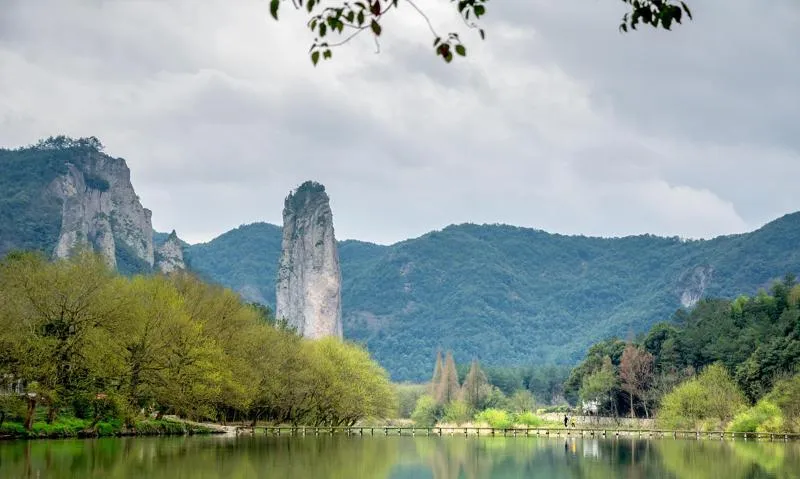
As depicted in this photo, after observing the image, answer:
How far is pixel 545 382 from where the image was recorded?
7298 inches

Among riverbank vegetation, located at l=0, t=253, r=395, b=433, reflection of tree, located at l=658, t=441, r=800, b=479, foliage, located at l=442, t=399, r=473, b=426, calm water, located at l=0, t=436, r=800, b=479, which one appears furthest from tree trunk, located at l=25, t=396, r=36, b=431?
foliage, located at l=442, t=399, r=473, b=426

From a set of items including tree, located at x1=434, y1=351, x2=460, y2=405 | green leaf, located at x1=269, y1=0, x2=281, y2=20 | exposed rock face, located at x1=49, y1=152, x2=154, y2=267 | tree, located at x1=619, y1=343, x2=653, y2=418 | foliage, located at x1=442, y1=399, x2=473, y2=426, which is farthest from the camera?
exposed rock face, located at x1=49, y1=152, x2=154, y2=267

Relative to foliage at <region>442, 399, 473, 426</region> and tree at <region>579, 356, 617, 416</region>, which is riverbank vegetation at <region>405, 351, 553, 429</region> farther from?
tree at <region>579, 356, 617, 416</region>

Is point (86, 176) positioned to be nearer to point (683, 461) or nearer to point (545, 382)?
point (545, 382)

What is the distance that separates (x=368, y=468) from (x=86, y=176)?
170020mm

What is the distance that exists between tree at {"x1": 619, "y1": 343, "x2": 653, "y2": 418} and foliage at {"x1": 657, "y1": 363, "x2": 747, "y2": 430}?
1804 cm

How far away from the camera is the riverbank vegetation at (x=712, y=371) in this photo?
8075 cm

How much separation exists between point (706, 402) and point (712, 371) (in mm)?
3743

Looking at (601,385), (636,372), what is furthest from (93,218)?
(636,372)

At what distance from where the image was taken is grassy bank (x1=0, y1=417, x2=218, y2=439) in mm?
46406

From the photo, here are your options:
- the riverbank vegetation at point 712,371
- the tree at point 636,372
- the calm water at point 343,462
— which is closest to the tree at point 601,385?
the riverbank vegetation at point 712,371

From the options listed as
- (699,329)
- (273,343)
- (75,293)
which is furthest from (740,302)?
(75,293)

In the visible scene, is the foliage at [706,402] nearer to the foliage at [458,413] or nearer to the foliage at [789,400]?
the foliage at [789,400]

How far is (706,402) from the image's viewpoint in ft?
289
